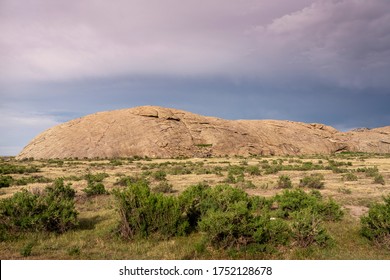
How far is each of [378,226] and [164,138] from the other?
5939 cm

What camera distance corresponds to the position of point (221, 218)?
809cm

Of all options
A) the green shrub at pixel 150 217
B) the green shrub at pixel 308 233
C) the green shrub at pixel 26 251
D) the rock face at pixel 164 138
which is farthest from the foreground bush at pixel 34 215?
the rock face at pixel 164 138

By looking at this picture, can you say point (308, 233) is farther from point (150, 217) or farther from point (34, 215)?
point (34, 215)

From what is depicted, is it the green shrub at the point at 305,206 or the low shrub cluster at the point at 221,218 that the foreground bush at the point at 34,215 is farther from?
the green shrub at the point at 305,206

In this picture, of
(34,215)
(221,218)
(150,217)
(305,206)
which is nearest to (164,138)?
(305,206)

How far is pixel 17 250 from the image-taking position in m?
8.17

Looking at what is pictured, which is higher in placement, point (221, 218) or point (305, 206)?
point (221, 218)

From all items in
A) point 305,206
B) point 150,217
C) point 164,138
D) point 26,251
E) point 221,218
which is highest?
point 164,138

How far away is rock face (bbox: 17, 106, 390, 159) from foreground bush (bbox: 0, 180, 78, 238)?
52.3 metres

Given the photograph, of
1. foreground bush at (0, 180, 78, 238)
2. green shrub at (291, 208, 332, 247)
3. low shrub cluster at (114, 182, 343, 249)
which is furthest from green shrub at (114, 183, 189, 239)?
green shrub at (291, 208, 332, 247)

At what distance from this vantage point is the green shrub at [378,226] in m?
8.42

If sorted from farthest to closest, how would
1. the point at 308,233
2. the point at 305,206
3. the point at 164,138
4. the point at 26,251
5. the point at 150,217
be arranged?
the point at 164,138 → the point at 305,206 → the point at 150,217 → the point at 308,233 → the point at 26,251
